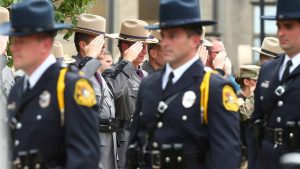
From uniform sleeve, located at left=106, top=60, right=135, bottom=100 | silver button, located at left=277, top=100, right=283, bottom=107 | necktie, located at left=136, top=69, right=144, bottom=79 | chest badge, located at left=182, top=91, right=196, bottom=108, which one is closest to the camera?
chest badge, located at left=182, top=91, right=196, bottom=108

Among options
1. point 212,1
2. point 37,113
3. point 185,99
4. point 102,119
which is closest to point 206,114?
point 185,99

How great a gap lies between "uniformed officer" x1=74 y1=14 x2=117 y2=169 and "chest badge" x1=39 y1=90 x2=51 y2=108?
3.56 m

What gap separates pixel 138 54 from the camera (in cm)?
1170

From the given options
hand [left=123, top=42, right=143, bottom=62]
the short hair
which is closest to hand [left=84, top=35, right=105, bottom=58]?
the short hair

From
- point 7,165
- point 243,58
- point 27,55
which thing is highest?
point 27,55

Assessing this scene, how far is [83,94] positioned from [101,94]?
4001 millimetres

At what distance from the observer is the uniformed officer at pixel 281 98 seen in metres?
8.48

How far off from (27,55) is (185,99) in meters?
1.15

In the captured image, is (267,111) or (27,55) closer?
(27,55)

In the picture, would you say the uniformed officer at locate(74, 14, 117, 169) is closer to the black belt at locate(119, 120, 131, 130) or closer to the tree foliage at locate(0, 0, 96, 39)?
the black belt at locate(119, 120, 131, 130)

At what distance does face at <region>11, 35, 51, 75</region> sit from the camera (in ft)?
23.1

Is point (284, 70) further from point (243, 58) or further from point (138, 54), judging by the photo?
point (243, 58)

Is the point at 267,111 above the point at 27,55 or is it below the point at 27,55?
below

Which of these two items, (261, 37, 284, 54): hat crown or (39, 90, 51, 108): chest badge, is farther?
(261, 37, 284, 54): hat crown
